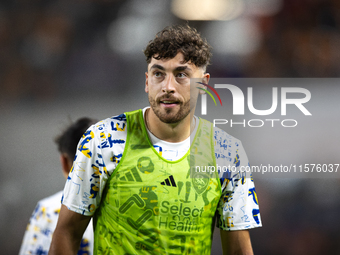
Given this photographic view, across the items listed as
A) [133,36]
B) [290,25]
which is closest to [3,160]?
[133,36]

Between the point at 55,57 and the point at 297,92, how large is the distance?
1261 millimetres

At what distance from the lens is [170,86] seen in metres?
1.04

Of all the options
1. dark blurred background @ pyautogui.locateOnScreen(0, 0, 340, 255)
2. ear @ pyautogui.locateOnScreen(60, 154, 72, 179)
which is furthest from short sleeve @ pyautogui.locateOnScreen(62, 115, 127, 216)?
dark blurred background @ pyautogui.locateOnScreen(0, 0, 340, 255)

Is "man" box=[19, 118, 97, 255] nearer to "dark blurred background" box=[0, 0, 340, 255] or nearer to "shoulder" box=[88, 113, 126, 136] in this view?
"dark blurred background" box=[0, 0, 340, 255]

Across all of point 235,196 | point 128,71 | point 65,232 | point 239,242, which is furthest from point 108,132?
point 128,71

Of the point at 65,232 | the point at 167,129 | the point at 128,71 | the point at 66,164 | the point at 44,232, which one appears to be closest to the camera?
the point at 65,232

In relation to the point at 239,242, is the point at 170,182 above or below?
above

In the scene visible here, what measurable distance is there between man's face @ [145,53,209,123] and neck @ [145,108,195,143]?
3 centimetres

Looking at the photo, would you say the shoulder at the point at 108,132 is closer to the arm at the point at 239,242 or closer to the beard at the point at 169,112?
the beard at the point at 169,112

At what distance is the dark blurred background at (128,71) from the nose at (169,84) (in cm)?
66

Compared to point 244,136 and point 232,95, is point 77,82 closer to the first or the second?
point 232,95

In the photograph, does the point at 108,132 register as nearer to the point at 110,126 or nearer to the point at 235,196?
the point at 110,126

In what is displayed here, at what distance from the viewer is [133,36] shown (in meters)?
1.67

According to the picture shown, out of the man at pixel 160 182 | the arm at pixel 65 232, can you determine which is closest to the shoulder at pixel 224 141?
the man at pixel 160 182
